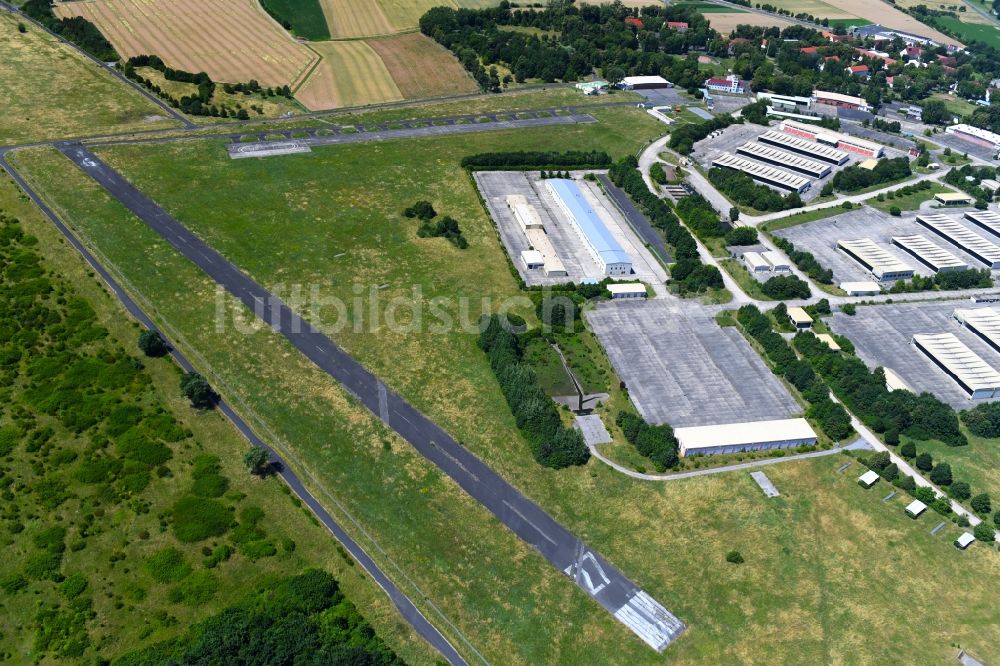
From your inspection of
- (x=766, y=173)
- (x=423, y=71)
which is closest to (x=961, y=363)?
(x=766, y=173)

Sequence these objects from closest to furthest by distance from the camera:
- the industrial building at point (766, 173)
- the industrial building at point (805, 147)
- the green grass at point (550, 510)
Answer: the green grass at point (550, 510), the industrial building at point (766, 173), the industrial building at point (805, 147)

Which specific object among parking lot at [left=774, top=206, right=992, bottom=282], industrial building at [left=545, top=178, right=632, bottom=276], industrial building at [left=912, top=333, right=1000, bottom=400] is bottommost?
industrial building at [left=912, top=333, right=1000, bottom=400]

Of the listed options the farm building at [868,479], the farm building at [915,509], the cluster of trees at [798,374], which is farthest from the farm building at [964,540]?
the cluster of trees at [798,374]

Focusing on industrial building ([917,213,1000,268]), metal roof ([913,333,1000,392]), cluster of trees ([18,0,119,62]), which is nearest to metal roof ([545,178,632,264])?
metal roof ([913,333,1000,392])

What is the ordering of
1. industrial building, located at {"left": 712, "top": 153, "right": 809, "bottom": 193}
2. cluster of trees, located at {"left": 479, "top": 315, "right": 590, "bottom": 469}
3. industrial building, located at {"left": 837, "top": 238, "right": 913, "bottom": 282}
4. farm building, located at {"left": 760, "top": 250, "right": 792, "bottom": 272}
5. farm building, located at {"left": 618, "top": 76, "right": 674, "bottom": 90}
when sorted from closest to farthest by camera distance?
1. cluster of trees, located at {"left": 479, "top": 315, "right": 590, "bottom": 469}
2. industrial building, located at {"left": 837, "top": 238, "right": 913, "bottom": 282}
3. farm building, located at {"left": 760, "top": 250, "right": 792, "bottom": 272}
4. industrial building, located at {"left": 712, "top": 153, "right": 809, "bottom": 193}
5. farm building, located at {"left": 618, "top": 76, "right": 674, "bottom": 90}

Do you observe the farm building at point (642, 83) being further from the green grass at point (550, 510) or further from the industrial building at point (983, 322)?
the industrial building at point (983, 322)

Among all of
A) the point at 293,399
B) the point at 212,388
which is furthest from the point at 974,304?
the point at 212,388

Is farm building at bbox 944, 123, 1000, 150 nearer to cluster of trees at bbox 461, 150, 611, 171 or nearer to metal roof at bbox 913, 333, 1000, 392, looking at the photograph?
metal roof at bbox 913, 333, 1000, 392

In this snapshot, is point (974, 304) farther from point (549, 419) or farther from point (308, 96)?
point (308, 96)
